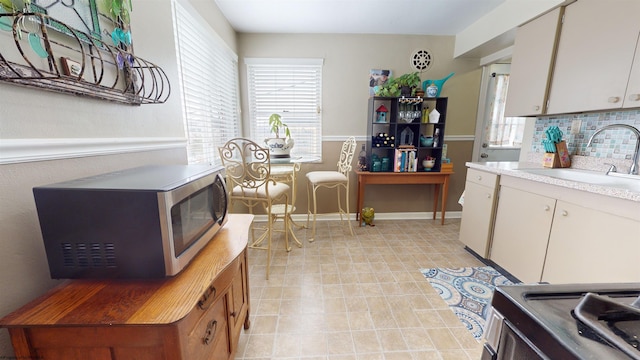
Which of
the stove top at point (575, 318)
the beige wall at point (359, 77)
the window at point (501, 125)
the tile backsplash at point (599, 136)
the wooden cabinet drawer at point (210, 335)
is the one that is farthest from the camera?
the window at point (501, 125)

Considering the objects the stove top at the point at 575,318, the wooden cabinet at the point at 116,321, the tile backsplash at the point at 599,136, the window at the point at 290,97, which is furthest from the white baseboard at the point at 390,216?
the stove top at the point at 575,318

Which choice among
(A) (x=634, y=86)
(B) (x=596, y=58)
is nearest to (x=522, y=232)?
(A) (x=634, y=86)

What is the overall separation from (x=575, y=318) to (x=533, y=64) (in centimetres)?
239

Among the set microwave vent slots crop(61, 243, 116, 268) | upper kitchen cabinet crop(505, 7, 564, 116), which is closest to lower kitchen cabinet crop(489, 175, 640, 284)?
upper kitchen cabinet crop(505, 7, 564, 116)

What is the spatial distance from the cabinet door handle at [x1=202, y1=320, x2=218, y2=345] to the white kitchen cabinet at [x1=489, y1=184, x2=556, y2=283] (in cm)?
209

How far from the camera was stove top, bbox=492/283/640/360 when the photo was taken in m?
0.37

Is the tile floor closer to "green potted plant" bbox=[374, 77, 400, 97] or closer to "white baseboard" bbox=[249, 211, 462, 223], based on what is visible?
"white baseboard" bbox=[249, 211, 462, 223]

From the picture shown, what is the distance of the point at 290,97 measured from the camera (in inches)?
120

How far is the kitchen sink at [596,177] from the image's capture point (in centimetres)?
149

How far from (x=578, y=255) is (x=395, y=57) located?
267cm

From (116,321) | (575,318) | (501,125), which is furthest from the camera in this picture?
(501,125)

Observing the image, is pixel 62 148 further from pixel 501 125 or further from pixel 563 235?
pixel 501 125

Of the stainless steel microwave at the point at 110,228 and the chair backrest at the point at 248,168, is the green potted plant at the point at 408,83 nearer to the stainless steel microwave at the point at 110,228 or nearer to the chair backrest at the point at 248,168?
the chair backrest at the point at 248,168

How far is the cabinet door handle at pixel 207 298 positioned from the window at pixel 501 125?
12.2ft
